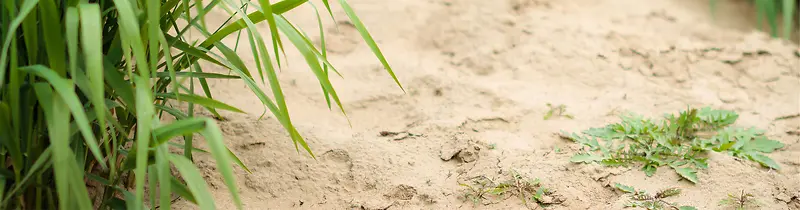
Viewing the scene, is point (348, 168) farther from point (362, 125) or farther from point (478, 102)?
point (478, 102)

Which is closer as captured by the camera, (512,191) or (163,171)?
(163,171)

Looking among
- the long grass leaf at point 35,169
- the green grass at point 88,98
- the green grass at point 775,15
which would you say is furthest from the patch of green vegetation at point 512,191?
the green grass at point 775,15

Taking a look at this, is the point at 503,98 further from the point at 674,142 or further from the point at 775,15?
the point at 775,15

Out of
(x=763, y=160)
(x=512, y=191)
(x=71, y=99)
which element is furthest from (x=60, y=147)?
(x=763, y=160)

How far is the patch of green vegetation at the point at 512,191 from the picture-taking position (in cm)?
176

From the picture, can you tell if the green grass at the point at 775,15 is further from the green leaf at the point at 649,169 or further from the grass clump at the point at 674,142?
the green leaf at the point at 649,169

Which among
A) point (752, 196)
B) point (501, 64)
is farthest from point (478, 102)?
point (752, 196)

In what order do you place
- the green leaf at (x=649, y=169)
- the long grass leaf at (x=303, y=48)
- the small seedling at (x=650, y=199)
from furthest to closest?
the green leaf at (x=649, y=169)
the small seedling at (x=650, y=199)
the long grass leaf at (x=303, y=48)

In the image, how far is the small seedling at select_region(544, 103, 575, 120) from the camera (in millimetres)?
2172

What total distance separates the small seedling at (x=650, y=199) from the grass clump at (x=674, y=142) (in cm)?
8

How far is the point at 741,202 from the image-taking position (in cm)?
172

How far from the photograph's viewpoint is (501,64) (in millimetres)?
2477

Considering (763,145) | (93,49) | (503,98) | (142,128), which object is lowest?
(763,145)

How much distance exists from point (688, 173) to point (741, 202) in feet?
0.47
